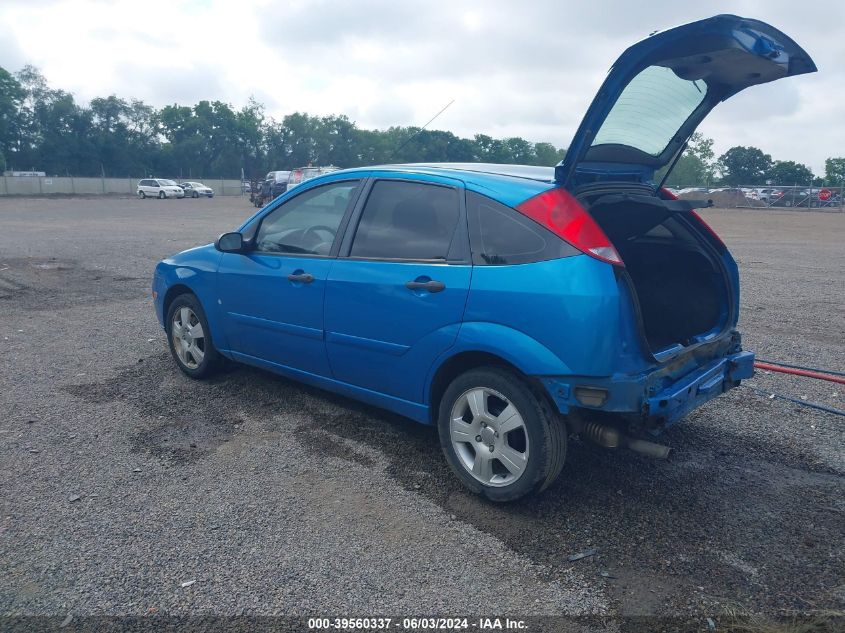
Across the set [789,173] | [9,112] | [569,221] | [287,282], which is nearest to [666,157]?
[569,221]

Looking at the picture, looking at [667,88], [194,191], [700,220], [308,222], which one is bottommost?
[194,191]

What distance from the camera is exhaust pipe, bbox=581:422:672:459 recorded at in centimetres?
342

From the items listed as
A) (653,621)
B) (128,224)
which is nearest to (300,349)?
(653,621)

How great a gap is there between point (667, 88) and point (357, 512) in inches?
112

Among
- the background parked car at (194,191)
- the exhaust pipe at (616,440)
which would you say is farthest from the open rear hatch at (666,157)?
the background parked car at (194,191)

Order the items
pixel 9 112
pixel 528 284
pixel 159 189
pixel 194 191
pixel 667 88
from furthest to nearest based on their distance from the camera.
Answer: pixel 9 112 < pixel 194 191 < pixel 159 189 < pixel 667 88 < pixel 528 284

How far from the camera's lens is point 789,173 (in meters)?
62.7

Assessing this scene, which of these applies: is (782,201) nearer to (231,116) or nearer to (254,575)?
(254,575)

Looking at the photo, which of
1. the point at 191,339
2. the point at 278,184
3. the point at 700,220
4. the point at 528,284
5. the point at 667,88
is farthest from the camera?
the point at 278,184

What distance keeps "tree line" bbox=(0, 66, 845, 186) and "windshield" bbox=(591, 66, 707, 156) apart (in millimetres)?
54634

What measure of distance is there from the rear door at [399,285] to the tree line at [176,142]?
54594mm

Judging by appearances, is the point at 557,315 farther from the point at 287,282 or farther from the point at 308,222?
the point at 308,222

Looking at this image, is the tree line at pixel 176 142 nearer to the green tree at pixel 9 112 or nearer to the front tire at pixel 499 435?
the green tree at pixel 9 112

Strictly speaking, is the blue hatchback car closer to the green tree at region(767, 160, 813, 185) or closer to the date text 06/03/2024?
the date text 06/03/2024
